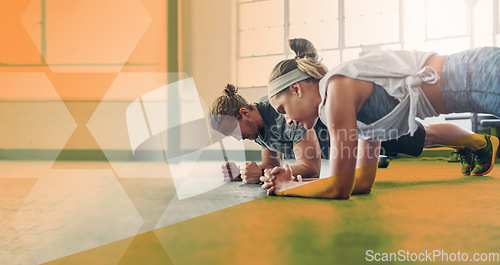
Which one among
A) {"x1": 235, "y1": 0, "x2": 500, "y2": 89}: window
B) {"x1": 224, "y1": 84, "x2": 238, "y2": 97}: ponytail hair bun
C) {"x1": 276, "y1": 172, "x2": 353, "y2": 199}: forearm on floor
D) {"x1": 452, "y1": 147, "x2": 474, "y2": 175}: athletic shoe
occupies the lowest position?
{"x1": 452, "y1": 147, "x2": 474, "y2": 175}: athletic shoe

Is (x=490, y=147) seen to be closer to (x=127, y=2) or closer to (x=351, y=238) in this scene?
(x=351, y=238)

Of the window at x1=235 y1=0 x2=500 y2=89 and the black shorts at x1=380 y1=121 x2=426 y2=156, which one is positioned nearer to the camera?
the black shorts at x1=380 y1=121 x2=426 y2=156

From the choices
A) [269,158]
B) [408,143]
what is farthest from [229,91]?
[408,143]

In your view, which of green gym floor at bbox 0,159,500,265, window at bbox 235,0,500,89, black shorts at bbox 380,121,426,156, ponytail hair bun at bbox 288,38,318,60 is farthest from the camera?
window at bbox 235,0,500,89

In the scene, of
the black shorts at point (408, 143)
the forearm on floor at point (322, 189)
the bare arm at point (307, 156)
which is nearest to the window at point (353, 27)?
the black shorts at point (408, 143)

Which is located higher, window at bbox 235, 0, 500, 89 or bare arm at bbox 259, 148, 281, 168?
window at bbox 235, 0, 500, 89

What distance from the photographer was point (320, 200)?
3.51ft

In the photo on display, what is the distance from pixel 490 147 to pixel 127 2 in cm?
335

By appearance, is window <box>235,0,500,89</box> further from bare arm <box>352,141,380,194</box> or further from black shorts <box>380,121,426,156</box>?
bare arm <box>352,141,380,194</box>

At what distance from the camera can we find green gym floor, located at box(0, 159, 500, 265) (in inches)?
24.2

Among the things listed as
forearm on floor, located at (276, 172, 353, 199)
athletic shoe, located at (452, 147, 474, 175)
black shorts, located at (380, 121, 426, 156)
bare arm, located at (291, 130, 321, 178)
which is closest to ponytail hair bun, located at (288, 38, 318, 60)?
bare arm, located at (291, 130, 321, 178)

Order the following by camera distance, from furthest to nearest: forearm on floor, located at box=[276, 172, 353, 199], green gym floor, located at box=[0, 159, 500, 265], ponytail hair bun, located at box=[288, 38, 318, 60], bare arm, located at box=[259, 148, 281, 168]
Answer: bare arm, located at box=[259, 148, 281, 168] → ponytail hair bun, located at box=[288, 38, 318, 60] → forearm on floor, located at box=[276, 172, 353, 199] → green gym floor, located at box=[0, 159, 500, 265]

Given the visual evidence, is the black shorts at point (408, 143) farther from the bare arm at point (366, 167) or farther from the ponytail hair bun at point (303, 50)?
the ponytail hair bun at point (303, 50)

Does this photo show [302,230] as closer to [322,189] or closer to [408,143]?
[322,189]
